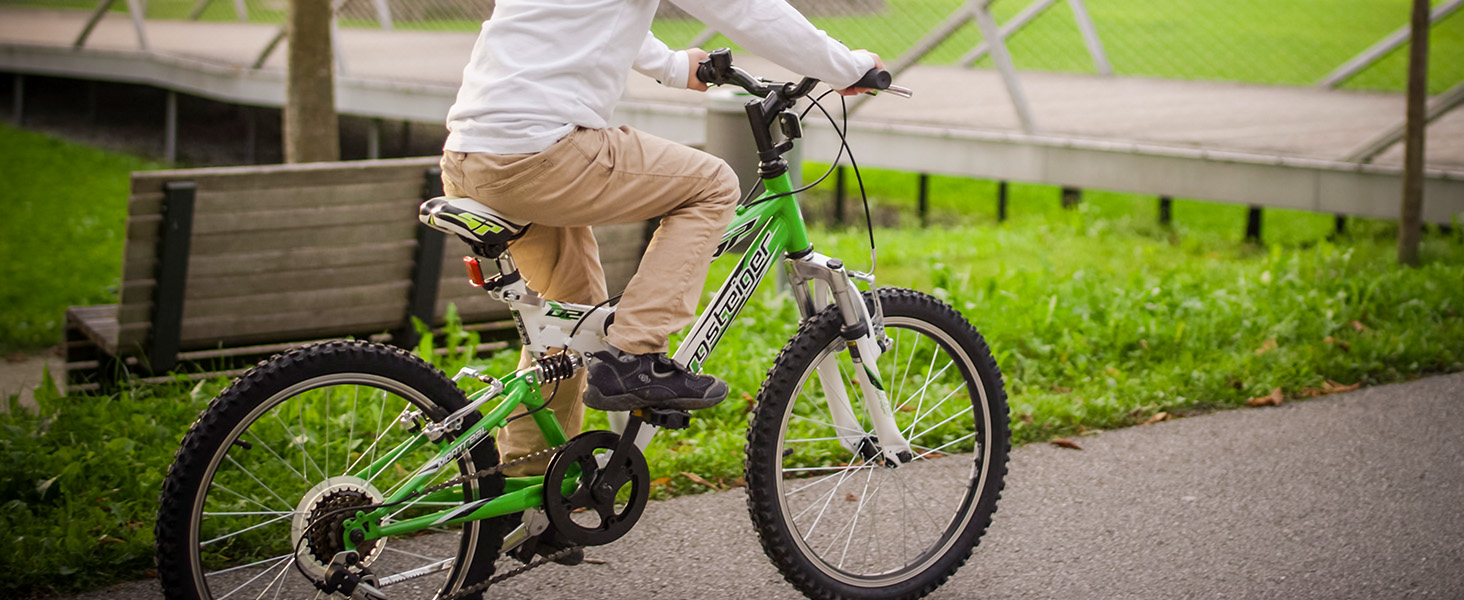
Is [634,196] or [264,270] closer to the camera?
[634,196]

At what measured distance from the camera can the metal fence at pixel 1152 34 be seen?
9.27 meters

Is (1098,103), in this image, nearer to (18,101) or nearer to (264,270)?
(264,270)

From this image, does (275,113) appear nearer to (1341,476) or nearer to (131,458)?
(131,458)

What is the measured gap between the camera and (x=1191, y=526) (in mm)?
3719

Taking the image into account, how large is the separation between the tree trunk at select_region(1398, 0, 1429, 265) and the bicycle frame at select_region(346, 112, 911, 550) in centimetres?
436

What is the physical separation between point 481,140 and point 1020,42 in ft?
26.3

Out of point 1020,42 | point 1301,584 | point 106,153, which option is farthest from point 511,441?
point 106,153

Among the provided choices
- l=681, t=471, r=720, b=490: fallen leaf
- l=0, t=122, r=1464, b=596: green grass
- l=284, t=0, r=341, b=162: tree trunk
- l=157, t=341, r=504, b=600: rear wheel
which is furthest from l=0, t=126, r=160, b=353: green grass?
l=157, t=341, r=504, b=600: rear wheel

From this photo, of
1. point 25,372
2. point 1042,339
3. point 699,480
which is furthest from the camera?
point 25,372

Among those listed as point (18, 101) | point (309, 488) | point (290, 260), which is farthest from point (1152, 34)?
point (18, 101)

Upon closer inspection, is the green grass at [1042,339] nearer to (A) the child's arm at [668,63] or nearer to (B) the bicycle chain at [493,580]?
(B) the bicycle chain at [493,580]

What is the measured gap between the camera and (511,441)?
3.14m

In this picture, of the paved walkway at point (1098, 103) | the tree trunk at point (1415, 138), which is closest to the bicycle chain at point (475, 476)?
the tree trunk at point (1415, 138)

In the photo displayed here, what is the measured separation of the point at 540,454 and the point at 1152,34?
9.11 meters
